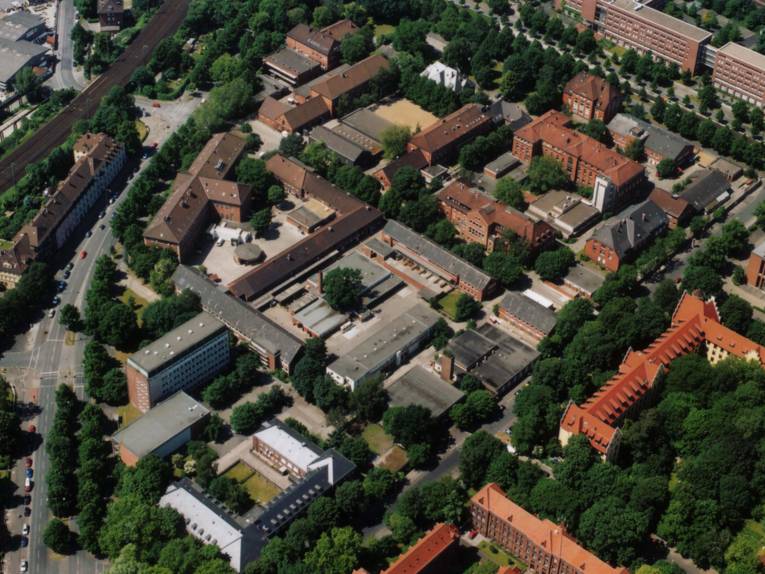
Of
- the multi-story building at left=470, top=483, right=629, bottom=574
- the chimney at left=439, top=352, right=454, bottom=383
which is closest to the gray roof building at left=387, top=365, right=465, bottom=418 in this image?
the chimney at left=439, top=352, right=454, bottom=383

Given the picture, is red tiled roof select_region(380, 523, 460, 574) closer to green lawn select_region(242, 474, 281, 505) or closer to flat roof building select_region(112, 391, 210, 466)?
green lawn select_region(242, 474, 281, 505)

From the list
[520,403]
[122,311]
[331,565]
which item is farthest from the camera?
[122,311]

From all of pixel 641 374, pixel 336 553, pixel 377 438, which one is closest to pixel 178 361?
pixel 377 438

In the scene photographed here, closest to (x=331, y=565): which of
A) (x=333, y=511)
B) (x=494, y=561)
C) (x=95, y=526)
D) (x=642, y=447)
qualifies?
(x=333, y=511)

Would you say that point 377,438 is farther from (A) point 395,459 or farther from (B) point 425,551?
(B) point 425,551

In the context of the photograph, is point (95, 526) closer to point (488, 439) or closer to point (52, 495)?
point (52, 495)
